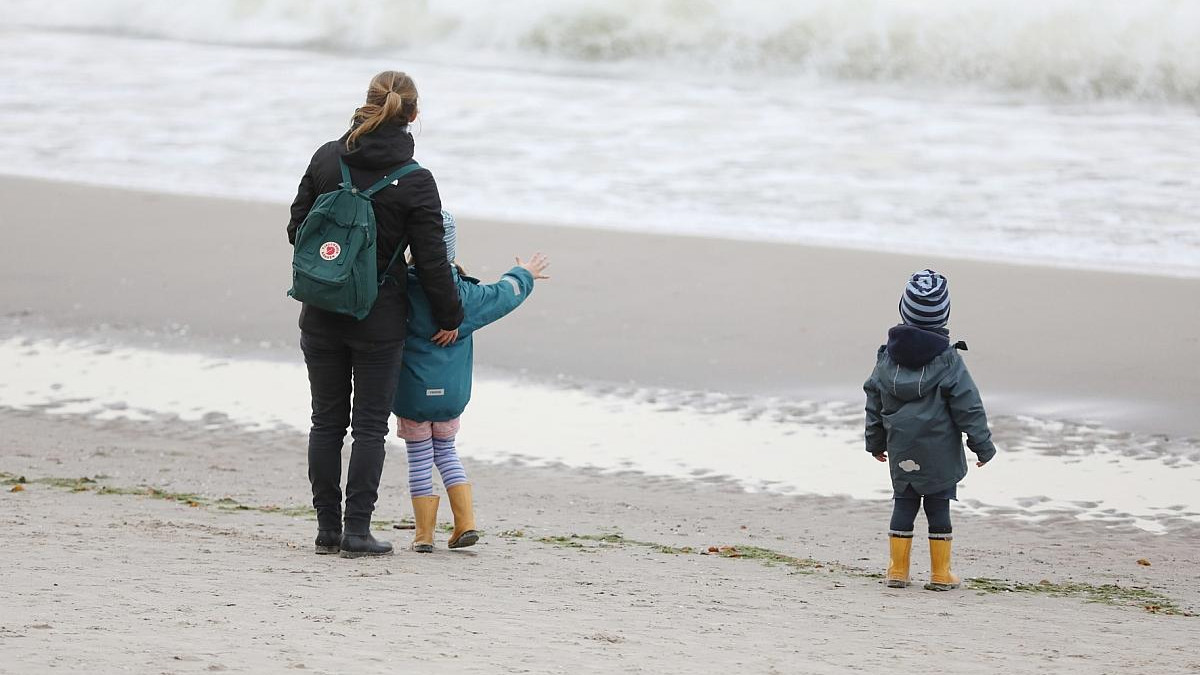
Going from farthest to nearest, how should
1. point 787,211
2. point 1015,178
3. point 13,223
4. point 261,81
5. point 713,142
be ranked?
point 261,81, point 713,142, point 1015,178, point 787,211, point 13,223

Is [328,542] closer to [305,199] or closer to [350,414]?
[350,414]

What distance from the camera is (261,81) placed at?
17.4m

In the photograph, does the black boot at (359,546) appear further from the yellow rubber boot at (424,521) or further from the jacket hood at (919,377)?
the jacket hood at (919,377)

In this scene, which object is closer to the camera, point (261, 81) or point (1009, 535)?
point (1009, 535)

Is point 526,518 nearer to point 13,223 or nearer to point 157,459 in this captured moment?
point 157,459

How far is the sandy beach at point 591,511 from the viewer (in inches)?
152

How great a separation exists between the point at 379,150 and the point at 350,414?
90 cm

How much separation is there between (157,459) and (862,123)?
32.7 feet

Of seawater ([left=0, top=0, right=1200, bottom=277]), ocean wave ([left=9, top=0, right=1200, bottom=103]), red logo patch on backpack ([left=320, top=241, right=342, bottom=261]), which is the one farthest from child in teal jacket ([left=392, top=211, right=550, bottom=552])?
ocean wave ([left=9, top=0, right=1200, bottom=103])

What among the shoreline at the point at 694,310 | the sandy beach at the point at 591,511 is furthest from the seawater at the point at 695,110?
the sandy beach at the point at 591,511

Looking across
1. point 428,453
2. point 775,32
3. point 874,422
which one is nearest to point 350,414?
point 428,453

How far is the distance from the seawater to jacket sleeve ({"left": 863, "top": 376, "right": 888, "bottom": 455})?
540 cm

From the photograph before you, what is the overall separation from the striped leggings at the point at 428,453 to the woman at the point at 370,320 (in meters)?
0.16

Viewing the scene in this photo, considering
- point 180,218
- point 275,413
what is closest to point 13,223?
point 180,218
